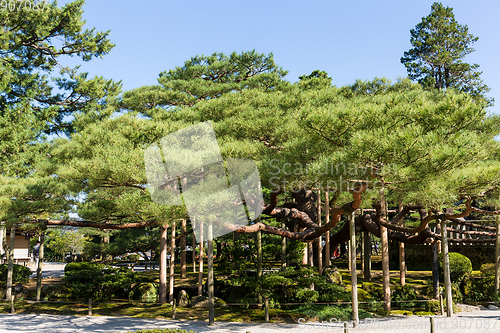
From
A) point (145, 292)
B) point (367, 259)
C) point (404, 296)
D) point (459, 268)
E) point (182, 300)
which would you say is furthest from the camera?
point (367, 259)

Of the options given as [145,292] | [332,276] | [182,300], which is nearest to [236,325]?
[182,300]

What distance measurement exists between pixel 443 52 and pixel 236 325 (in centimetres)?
2540

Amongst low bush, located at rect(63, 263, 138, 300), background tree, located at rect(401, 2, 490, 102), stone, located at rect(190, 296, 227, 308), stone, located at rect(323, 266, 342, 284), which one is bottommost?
stone, located at rect(190, 296, 227, 308)

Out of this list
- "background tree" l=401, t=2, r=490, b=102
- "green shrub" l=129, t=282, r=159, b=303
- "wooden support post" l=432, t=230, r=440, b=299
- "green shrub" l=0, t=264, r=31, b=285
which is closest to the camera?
"wooden support post" l=432, t=230, r=440, b=299

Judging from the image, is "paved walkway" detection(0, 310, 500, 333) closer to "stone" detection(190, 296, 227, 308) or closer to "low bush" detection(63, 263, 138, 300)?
"stone" detection(190, 296, 227, 308)

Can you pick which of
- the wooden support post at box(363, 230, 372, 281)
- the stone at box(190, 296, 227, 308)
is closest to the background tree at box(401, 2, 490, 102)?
the wooden support post at box(363, 230, 372, 281)

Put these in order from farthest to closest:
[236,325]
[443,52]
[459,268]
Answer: [443,52]
[459,268]
[236,325]

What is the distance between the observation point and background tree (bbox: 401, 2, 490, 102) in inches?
1118

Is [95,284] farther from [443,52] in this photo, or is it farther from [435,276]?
[443,52]

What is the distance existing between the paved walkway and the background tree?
20629 millimetres

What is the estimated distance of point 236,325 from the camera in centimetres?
1124

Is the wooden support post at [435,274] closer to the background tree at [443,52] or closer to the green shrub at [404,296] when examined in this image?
the green shrub at [404,296]

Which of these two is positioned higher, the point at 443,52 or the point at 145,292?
the point at 443,52

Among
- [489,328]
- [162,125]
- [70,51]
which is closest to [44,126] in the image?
[70,51]
